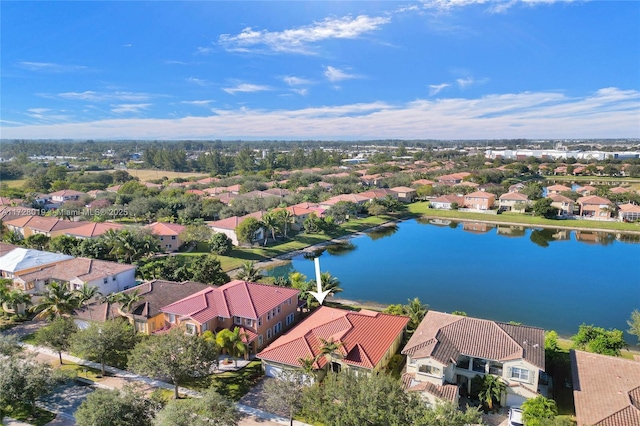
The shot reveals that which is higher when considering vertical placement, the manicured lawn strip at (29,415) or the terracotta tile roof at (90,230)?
the terracotta tile roof at (90,230)

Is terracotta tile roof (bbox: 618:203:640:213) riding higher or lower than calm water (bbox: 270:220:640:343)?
higher

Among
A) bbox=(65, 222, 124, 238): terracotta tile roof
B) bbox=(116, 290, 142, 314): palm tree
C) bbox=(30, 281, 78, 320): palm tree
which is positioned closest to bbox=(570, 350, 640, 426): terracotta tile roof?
bbox=(116, 290, 142, 314): palm tree

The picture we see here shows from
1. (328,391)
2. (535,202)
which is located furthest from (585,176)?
(328,391)

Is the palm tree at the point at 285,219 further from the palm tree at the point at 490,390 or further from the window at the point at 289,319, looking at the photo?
the palm tree at the point at 490,390

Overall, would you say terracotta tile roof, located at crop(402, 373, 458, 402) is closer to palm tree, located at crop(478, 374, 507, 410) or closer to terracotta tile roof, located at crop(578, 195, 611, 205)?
palm tree, located at crop(478, 374, 507, 410)

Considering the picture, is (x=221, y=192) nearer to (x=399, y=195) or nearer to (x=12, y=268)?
(x=399, y=195)

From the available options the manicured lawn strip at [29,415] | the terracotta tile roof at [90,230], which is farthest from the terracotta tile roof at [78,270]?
the manicured lawn strip at [29,415]
